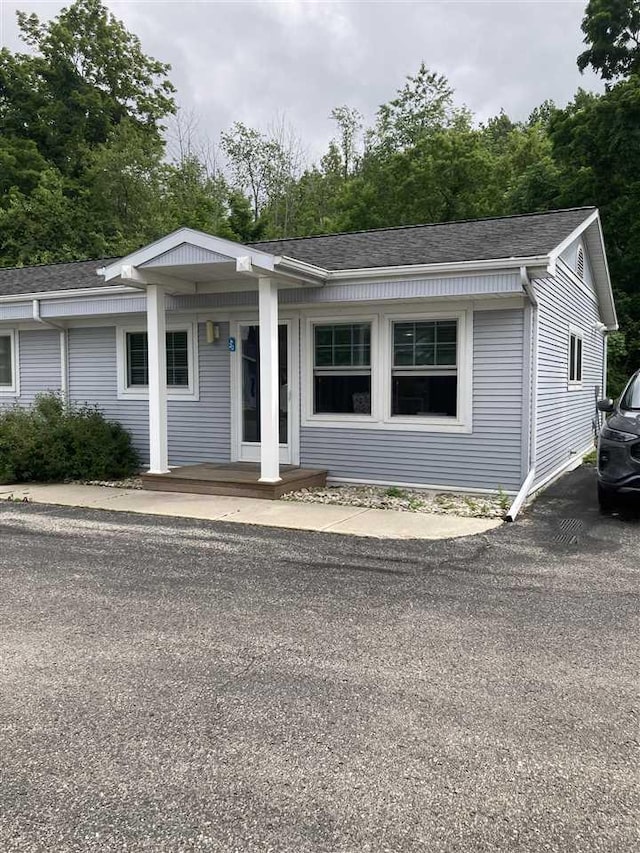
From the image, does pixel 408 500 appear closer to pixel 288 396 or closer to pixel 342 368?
pixel 342 368

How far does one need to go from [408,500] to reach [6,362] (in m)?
8.21

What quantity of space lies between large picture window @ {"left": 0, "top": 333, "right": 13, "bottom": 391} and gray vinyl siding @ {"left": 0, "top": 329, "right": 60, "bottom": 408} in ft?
0.91

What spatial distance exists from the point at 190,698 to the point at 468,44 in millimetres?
37517

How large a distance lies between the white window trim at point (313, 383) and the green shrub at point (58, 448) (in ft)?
10.2

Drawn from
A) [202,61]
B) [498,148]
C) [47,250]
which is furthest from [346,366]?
[202,61]

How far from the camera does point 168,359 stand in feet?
35.2

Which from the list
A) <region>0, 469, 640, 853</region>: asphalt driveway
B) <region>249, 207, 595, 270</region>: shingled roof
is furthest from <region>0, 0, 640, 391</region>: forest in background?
<region>0, 469, 640, 853</region>: asphalt driveway

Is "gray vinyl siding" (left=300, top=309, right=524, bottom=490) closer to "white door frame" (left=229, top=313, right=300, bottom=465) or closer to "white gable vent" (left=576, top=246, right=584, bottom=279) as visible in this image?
"white door frame" (left=229, top=313, right=300, bottom=465)

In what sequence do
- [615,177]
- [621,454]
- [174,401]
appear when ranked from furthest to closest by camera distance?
[615,177] < [174,401] < [621,454]

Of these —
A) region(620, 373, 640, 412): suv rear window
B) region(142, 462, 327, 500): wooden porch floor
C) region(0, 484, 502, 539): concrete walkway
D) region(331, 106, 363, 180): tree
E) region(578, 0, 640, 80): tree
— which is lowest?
region(0, 484, 502, 539): concrete walkway

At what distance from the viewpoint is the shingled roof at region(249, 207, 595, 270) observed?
328 inches

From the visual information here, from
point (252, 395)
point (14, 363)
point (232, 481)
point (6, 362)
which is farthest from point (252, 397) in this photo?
point (6, 362)

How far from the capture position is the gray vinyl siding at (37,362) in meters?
11.8

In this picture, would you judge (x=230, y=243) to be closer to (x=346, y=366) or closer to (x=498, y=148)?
(x=346, y=366)
